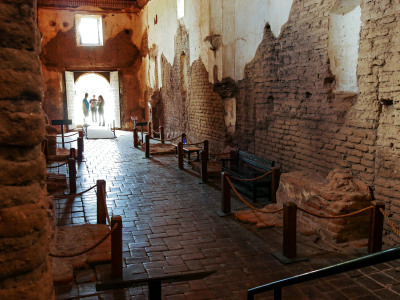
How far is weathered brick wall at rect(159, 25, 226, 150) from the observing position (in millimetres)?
12008

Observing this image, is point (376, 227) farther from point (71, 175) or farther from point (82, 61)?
point (82, 61)

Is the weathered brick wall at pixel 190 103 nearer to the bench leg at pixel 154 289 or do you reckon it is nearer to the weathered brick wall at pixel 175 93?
the weathered brick wall at pixel 175 93

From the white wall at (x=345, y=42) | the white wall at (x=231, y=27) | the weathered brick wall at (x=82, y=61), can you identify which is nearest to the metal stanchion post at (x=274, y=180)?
the white wall at (x=345, y=42)

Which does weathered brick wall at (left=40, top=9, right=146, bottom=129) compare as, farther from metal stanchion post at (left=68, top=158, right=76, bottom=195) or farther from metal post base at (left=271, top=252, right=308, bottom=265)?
metal post base at (left=271, top=252, right=308, bottom=265)

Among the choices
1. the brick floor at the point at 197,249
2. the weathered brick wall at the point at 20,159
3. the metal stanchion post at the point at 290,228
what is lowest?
the brick floor at the point at 197,249

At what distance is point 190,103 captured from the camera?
14289 mm

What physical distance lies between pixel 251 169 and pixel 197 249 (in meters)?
4.29

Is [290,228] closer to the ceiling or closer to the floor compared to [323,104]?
closer to the floor

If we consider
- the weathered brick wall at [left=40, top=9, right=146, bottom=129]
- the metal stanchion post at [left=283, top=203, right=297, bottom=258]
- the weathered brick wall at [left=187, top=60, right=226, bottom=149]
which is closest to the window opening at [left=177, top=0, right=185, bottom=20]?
the weathered brick wall at [left=187, top=60, right=226, bottom=149]

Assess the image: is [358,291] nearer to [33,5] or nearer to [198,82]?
[33,5]

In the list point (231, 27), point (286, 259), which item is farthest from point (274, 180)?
point (231, 27)

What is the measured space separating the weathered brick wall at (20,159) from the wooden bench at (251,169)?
586 centimetres

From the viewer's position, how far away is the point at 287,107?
8.02 meters

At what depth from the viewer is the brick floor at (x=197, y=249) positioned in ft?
14.6
